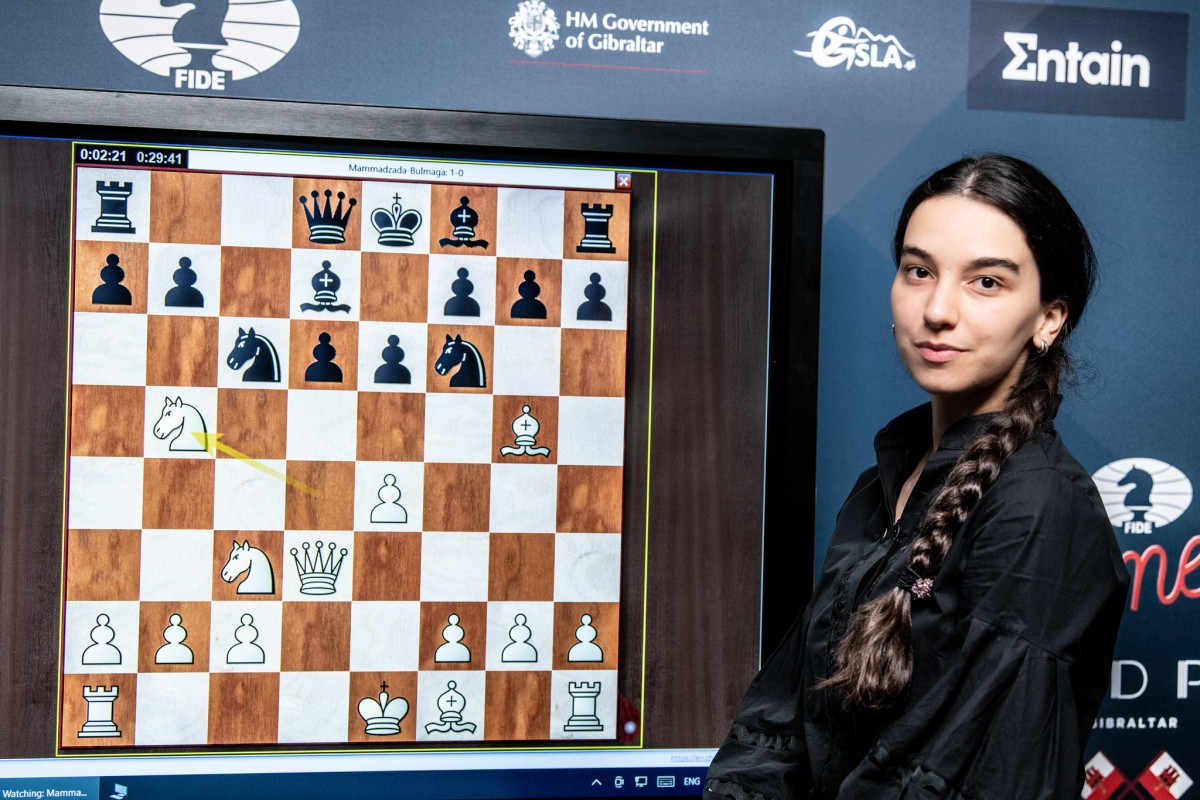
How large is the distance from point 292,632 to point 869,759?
2.93ft

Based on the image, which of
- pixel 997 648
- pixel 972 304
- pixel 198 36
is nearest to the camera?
pixel 997 648

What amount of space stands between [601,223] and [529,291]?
0.16 metres

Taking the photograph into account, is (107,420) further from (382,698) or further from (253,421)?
(382,698)

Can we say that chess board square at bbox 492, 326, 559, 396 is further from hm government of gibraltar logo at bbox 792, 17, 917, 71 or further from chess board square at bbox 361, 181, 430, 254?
hm government of gibraltar logo at bbox 792, 17, 917, 71

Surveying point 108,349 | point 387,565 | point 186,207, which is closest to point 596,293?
point 387,565

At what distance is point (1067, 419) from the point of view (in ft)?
6.99

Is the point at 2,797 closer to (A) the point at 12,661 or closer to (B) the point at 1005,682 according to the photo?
(A) the point at 12,661

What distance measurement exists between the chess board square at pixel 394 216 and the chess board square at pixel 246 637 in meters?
0.59

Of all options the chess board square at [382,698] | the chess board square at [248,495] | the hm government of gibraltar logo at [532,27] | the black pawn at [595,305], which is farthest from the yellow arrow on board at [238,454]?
the hm government of gibraltar logo at [532,27]

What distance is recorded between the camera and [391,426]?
1606 millimetres

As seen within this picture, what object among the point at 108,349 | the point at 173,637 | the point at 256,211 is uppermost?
the point at 256,211

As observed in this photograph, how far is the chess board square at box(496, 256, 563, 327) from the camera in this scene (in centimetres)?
163

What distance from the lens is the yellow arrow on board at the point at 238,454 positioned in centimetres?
157

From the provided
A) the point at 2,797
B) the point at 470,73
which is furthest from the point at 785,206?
the point at 2,797
